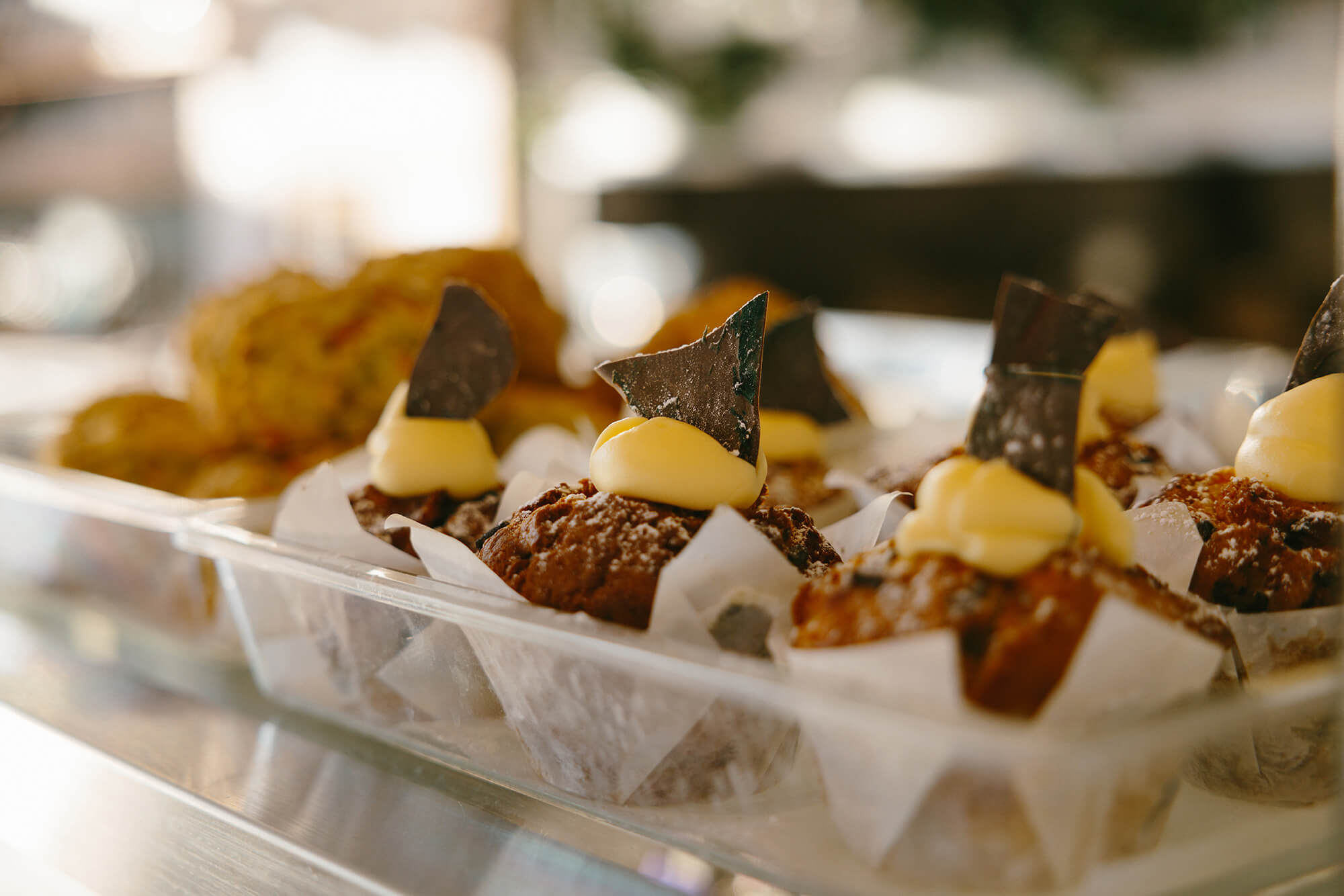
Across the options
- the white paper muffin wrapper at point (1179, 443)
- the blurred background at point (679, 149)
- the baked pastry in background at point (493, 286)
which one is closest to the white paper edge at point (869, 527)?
the white paper muffin wrapper at point (1179, 443)

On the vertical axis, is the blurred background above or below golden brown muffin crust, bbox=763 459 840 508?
above

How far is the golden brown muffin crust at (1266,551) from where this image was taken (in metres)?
0.88

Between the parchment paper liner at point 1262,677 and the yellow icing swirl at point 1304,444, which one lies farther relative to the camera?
the yellow icing swirl at point 1304,444

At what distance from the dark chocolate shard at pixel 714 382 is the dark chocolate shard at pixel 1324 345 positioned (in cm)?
48

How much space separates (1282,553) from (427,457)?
81 centimetres

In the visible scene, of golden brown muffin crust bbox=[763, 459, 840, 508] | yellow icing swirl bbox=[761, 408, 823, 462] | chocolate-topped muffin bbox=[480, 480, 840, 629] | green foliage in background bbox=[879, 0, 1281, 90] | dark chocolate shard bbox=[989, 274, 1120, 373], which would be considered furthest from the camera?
green foliage in background bbox=[879, 0, 1281, 90]

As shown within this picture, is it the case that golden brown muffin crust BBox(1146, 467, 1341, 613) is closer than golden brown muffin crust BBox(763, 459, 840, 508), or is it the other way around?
golden brown muffin crust BBox(1146, 467, 1341, 613)

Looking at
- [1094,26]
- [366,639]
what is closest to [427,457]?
[366,639]

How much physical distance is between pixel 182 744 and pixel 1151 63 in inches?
179

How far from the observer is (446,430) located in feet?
3.81

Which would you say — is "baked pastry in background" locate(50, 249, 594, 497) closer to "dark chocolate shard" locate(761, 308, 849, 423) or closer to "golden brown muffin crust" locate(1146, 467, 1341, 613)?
"dark chocolate shard" locate(761, 308, 849, 423)

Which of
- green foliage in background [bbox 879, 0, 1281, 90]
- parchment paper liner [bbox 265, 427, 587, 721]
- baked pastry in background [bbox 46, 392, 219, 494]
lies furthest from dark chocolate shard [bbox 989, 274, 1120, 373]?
green foliage in background [bbox 879, 0, 1281, 90]

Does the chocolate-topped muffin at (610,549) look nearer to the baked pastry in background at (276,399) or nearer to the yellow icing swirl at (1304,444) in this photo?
the yellow icing swirl at (1304,444)

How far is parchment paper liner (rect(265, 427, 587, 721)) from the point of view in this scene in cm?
88
